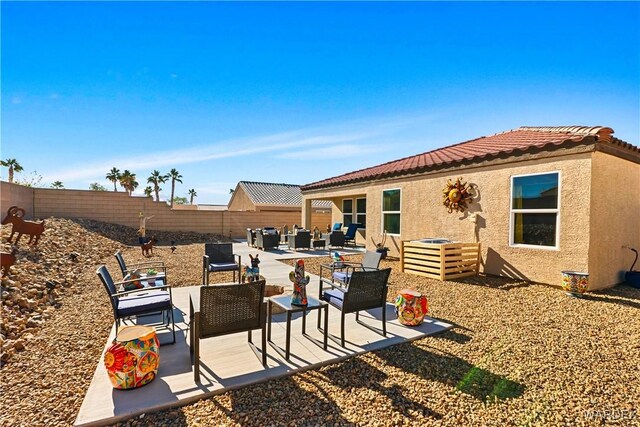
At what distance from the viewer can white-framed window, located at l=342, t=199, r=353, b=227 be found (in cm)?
1556

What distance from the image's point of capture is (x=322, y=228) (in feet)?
70.3

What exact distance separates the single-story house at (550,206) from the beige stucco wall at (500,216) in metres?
0.02

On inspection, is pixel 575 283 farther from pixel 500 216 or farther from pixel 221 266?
pixel 221 266

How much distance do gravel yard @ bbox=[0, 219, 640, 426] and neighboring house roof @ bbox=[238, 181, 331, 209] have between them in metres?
19.2

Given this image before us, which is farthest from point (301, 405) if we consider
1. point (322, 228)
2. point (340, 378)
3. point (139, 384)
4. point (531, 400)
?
point (322, 228)

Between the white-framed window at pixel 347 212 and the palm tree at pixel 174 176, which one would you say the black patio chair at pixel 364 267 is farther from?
the palm tree at pixel 174 176

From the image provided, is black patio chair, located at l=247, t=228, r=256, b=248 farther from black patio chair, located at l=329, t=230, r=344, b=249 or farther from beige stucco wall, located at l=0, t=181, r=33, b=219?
beige stucco wall, located at l=0, t=181, r=33, b=219

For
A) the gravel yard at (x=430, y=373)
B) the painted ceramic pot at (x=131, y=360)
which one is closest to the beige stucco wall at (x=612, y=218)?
the gravel yard at (x=430, y=373)

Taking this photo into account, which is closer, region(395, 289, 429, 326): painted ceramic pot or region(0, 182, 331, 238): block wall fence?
region(395, 289, 429, 326): painted ceramic pot

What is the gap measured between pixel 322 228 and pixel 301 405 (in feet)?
62.2

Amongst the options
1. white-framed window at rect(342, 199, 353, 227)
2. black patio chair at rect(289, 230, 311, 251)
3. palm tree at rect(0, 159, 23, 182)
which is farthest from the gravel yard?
palm tree at rect(0, 159, 23, 182)

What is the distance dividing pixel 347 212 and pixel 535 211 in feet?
32.1

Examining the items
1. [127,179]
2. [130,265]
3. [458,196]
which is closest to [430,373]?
[130,265]

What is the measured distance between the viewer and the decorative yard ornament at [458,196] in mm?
7966
